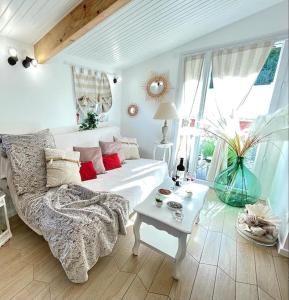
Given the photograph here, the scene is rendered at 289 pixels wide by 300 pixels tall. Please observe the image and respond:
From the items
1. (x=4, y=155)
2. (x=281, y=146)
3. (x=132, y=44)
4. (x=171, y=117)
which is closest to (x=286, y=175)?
(x=281, y=146)

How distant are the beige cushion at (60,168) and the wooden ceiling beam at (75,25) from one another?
1.04 m

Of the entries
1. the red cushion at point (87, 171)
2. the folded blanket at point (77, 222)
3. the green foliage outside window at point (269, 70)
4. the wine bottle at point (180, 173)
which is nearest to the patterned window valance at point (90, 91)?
the red cushion at point (87, 171)

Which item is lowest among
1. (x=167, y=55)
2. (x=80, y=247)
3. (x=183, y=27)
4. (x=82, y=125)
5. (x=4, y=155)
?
(x=80, y=247)

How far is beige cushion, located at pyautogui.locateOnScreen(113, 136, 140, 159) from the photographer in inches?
104

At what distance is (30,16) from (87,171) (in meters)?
1.50

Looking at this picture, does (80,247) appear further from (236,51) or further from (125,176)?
(236,51)

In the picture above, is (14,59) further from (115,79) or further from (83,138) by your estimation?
(115,79)

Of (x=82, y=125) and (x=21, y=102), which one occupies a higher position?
(x=21, y=102)

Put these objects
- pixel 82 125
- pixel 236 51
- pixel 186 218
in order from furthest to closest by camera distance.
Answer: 1. pixel 82 125
2. pixel 186 218
3. pixel 236 51

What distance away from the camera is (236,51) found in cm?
72

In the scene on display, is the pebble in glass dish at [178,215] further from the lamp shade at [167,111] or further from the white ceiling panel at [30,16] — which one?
the white ceiling panel at [30,16]

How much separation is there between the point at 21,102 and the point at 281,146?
7.57ft

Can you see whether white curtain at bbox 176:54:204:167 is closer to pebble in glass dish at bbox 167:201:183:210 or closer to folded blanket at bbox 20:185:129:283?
pebble in glass dish at bbox 167:201:183:210

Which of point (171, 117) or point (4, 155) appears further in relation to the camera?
point (171, 117)
